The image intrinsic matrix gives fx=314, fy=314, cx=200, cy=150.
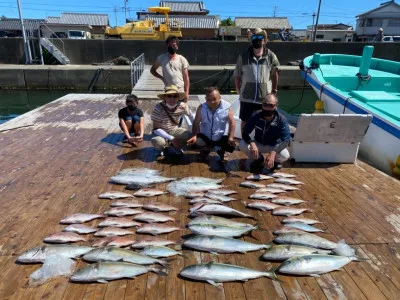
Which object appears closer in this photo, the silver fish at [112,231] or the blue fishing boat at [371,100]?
the silver fish at [112,231]

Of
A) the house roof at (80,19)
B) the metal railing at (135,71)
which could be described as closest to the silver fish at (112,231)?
the metal railing at (135,71)

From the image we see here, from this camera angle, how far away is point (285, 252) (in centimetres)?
270

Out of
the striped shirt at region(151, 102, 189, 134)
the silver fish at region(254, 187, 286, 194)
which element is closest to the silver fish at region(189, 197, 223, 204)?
the silver fish at region(254, 187, 286, 194)

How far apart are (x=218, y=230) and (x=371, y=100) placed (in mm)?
5691

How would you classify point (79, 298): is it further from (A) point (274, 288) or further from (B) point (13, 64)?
(B) point (13, 64)

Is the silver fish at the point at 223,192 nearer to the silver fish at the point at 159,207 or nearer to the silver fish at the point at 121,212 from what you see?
the silver fish at the point at 159,207

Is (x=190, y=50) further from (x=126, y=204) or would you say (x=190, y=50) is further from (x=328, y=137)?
(x=126, y=204)

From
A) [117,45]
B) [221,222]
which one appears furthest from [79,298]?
[117,45]

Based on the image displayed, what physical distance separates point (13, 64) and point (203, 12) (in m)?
37.6

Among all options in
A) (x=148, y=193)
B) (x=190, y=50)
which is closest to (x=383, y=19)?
(x=190, y=50)

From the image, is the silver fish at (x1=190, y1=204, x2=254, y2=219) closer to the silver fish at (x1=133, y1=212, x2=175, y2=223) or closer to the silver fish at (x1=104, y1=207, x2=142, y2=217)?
the silver fish at (x1=133, y1=212, x2=175, y2=223)

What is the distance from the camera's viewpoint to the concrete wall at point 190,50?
2136 centimetres

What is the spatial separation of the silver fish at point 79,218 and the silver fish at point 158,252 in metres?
0.85

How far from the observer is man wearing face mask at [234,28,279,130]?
16.5ft
